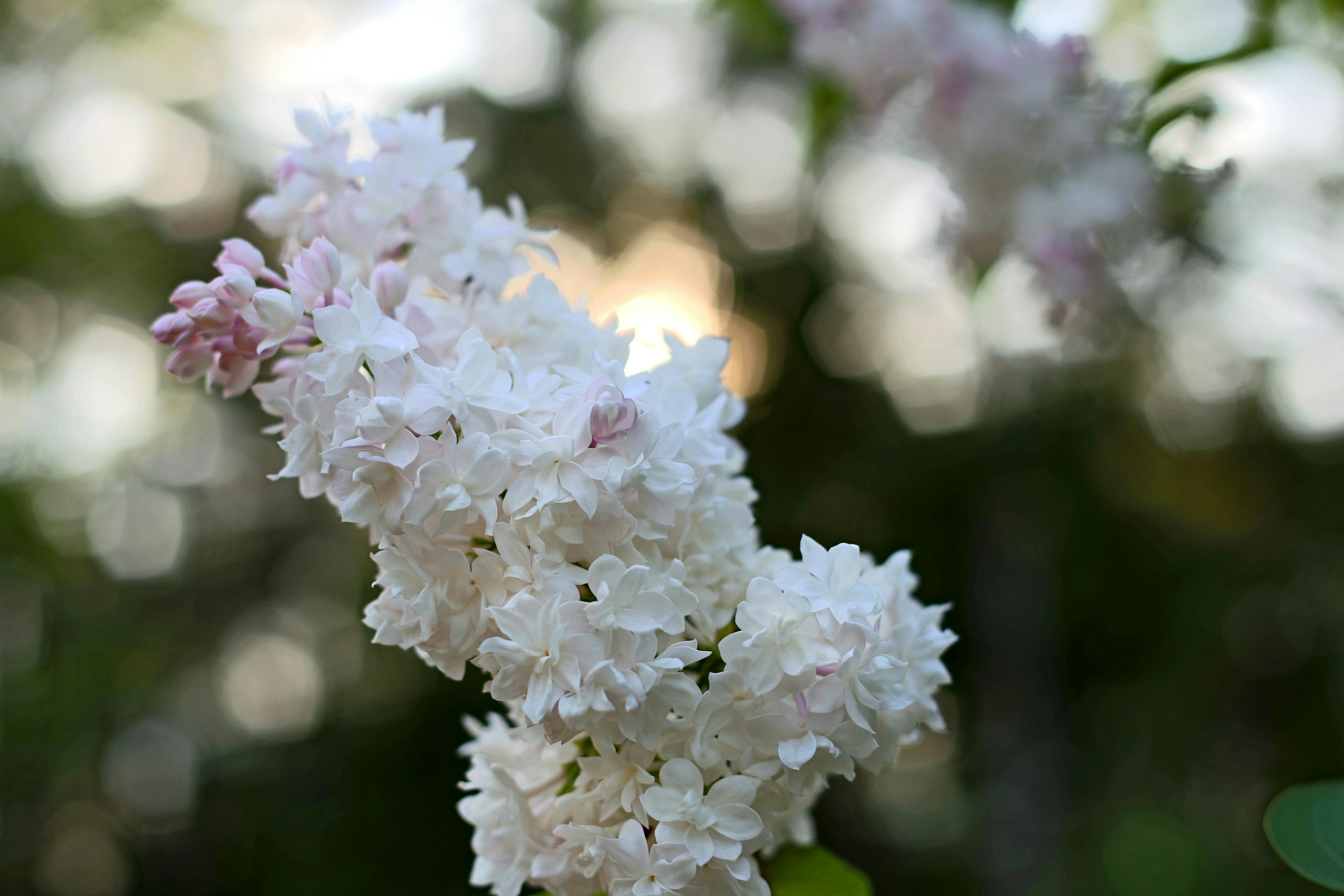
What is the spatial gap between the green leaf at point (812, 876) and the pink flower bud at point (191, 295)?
660 millimetres

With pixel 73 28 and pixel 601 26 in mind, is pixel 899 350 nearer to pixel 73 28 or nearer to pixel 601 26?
pixel 601 26

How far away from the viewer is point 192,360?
2.37ft

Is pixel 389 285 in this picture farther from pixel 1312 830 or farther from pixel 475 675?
A: pixel 475 675

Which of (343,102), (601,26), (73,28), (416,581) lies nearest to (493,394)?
(416,581)

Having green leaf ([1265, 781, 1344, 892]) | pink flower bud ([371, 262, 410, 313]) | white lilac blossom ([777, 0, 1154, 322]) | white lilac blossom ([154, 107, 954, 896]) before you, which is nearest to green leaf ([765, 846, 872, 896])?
white lilac blossom ([154, 107, 954, 896])

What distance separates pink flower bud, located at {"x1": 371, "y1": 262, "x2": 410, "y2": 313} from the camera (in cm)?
71

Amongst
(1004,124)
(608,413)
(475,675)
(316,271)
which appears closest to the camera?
(608,413)

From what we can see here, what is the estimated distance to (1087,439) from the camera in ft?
14.1

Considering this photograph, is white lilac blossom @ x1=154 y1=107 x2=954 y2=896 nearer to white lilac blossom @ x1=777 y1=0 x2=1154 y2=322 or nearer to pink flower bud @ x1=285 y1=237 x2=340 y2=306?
pink flower bud @ x1=285 y1=237 x2=340 y2=306

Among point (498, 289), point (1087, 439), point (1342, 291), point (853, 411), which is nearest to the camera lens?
point (498, 289)

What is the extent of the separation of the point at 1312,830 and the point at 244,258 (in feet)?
3.20

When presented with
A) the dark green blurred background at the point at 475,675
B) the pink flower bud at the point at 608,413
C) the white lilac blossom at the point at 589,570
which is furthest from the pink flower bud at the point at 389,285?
the dark green blurred background at the point at 475,675

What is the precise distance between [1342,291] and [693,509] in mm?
949

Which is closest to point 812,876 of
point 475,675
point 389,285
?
point 389,285
